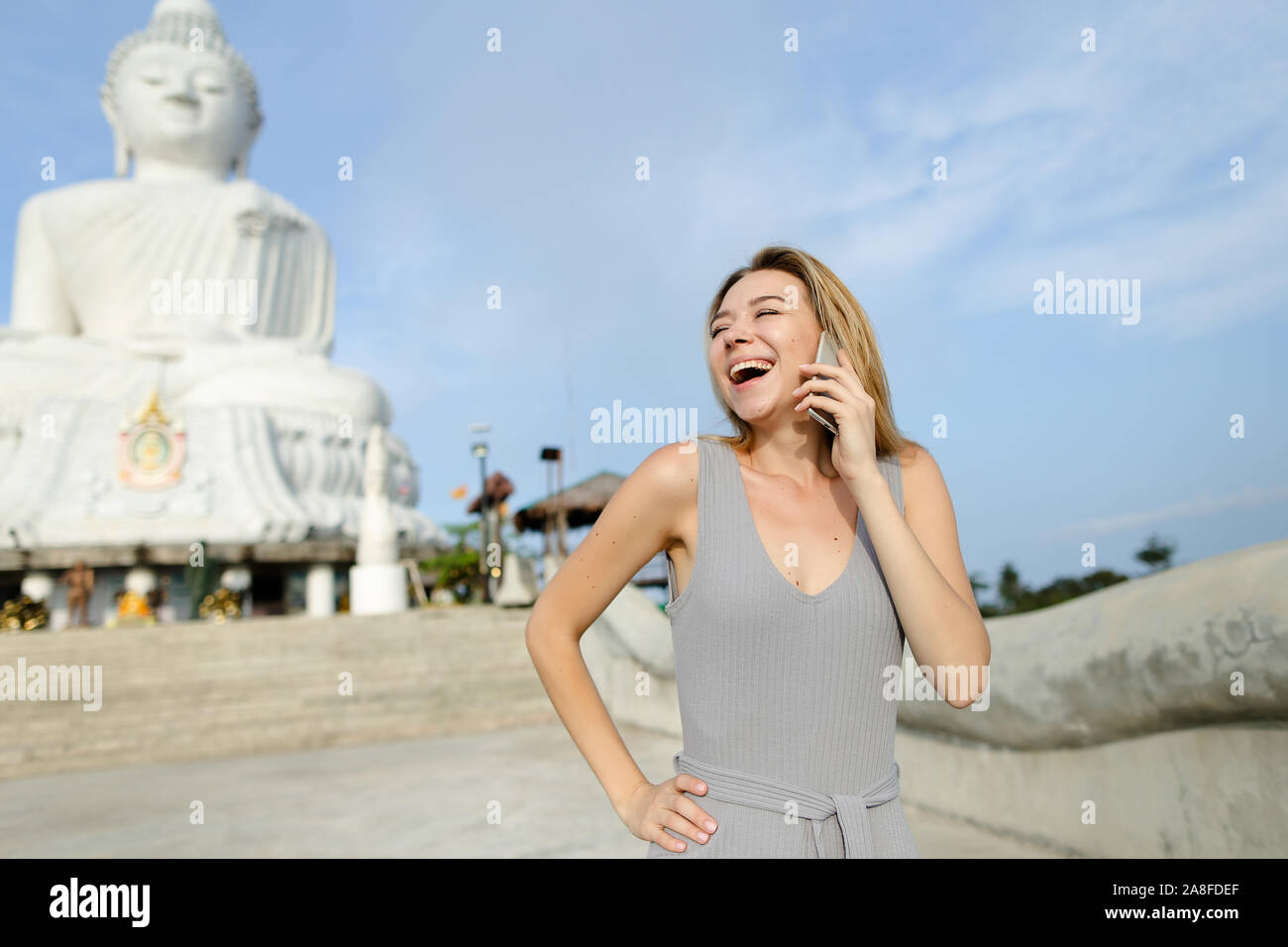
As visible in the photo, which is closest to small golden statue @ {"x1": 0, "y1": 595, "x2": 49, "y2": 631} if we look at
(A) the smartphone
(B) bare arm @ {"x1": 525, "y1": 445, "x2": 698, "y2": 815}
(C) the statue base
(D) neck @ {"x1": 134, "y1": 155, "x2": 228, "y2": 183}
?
(C) the statue base

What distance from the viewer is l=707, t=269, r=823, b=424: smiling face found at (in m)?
1.32

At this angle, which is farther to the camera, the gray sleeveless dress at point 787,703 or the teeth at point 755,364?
the teeth at point 755,364

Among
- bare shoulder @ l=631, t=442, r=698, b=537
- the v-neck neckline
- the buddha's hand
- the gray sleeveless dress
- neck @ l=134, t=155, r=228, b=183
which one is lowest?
the buddha's hand

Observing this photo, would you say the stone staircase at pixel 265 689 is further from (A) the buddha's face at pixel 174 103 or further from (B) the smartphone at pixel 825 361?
(A) the buddha's face at pixel 174 103

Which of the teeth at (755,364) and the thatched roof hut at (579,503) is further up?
the thatched roof hut at (579,503)

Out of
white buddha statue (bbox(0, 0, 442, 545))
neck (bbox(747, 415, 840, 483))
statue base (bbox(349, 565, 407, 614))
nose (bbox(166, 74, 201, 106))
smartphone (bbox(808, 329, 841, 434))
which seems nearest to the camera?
smartphone (bbox(808, 329, 841, 434))

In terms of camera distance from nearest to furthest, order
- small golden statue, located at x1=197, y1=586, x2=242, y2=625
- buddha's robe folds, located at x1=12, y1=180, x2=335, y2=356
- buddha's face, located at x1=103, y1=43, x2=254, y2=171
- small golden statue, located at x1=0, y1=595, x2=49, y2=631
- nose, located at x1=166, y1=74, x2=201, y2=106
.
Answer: small golden statue, located at x1=0, y1=595, x2=49, y2=631
small golden statue, located at x1=197, y1=586, x2=242, y2=625
buddha's robe folds, located at x1=12, y1=180, x2=335, y2=356
nose, located at x1=166, y1=74, x2=201, y2=106
buddha's face, located at x1=103, y1=43, x2=254, y2=171

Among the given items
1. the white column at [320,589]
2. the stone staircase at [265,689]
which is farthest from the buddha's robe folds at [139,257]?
the stone staircase at [265,689]

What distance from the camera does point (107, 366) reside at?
65.4ft

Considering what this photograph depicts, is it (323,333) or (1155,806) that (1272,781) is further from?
(323,333)

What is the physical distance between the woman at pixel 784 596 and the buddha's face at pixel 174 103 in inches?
987

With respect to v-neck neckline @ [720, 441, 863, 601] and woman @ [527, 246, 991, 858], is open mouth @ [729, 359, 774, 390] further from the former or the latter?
v-neck neckline @ [720, 441, 863, 601]

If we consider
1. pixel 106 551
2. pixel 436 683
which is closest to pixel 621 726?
pixel 436 683

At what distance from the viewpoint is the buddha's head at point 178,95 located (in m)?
21.8
